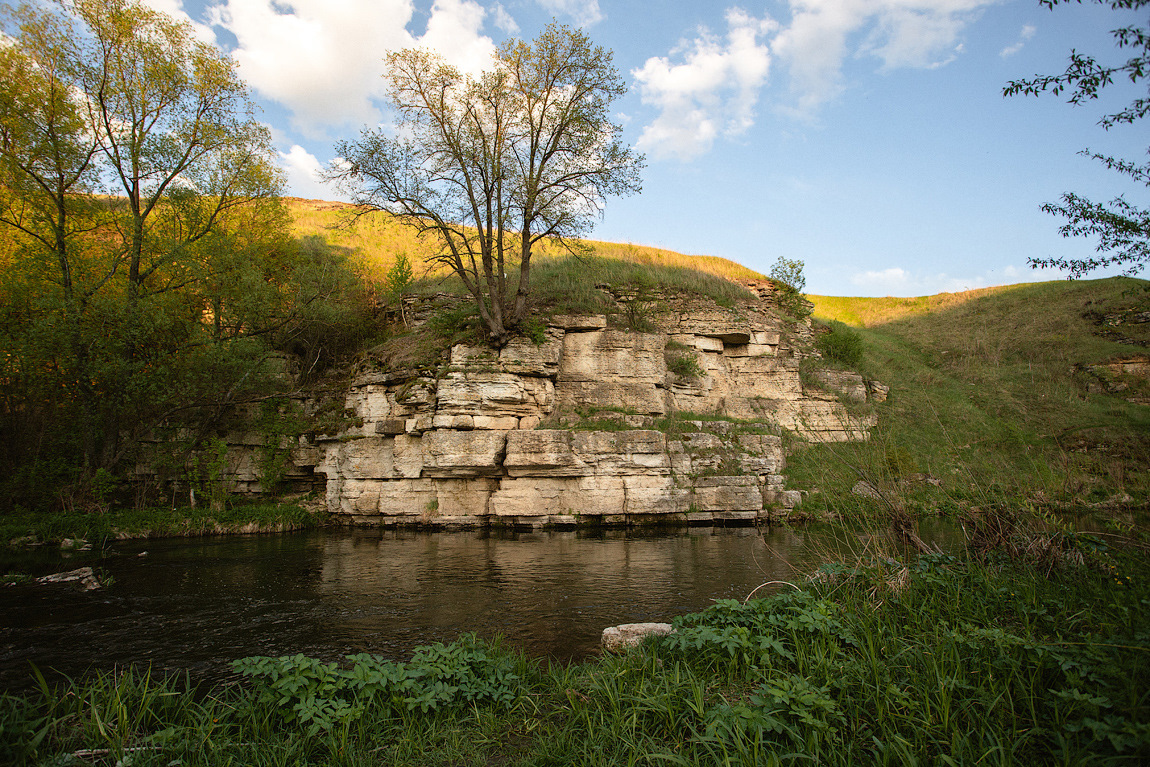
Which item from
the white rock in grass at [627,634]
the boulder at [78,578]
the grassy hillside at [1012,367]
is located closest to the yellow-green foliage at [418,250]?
the grassy hillside at [1012,367]

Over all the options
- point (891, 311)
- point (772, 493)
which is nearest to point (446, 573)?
point (772, 493)

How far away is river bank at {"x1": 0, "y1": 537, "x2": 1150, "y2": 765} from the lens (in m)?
2.71

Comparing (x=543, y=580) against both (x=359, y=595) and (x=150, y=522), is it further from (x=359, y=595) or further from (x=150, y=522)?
(x=150, y=522)

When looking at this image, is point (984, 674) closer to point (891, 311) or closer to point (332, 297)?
point (332, 297)

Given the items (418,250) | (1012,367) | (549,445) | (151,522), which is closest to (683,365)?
(549,445)

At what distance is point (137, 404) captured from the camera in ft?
54.2

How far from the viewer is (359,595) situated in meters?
8.66

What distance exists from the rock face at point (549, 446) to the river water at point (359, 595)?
120 inches

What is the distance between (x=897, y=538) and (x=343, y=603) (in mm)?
8253

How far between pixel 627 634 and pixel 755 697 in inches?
93.1

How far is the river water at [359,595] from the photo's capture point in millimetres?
6105

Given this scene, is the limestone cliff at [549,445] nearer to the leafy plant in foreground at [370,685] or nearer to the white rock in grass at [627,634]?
the white rock in grass at [627,634]

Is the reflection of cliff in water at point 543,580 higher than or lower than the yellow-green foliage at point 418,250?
lower

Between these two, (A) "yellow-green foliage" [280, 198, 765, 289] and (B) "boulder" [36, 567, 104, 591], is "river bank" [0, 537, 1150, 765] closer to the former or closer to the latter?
(B) "boulder" [36, 567, 104, 591]
